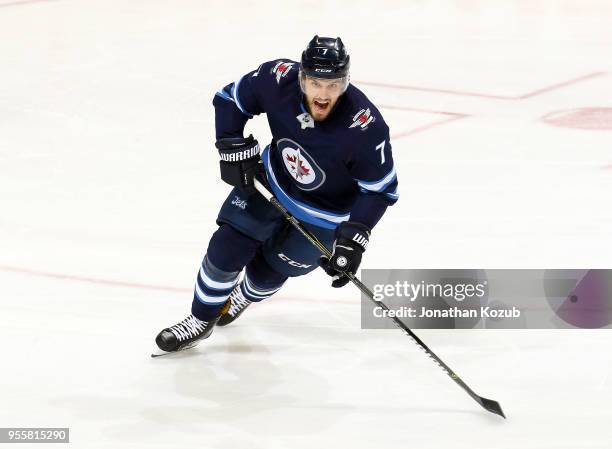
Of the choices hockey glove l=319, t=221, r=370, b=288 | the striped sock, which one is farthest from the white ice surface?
hockey glove l=319, t=221, r=370, b=288

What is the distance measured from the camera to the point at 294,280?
12.9 ft

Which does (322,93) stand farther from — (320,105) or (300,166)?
(300,166)

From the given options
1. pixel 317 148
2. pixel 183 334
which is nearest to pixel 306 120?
pixel 317 148

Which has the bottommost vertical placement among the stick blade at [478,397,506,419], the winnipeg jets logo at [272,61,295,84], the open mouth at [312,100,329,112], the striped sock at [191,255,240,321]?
the stick blade at [478,397,506,419]

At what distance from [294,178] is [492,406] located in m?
0.87

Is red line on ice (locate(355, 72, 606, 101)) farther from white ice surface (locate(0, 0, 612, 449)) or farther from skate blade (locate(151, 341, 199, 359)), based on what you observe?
skate blade (locate(151, 341, 199, 359))

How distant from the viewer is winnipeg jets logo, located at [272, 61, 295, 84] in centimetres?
315

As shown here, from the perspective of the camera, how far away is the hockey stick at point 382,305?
303 centimetres

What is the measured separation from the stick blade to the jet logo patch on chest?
0.77 metres

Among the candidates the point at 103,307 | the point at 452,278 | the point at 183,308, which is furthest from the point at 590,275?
the point at 103,307

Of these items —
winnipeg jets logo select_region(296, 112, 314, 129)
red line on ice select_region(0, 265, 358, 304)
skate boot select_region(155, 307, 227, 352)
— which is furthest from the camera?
red line on ice select_region(0, 265, 358, 304)

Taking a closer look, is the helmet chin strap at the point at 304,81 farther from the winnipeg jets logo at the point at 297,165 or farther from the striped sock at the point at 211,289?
the striped sock at the point at 211,289

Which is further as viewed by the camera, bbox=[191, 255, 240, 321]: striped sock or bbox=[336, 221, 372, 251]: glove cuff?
bbox=[191, 255, 240, 321]: striped sock

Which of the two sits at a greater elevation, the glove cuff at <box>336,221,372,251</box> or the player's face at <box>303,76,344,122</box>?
the player's face at <box>303,76,344,122</box>
